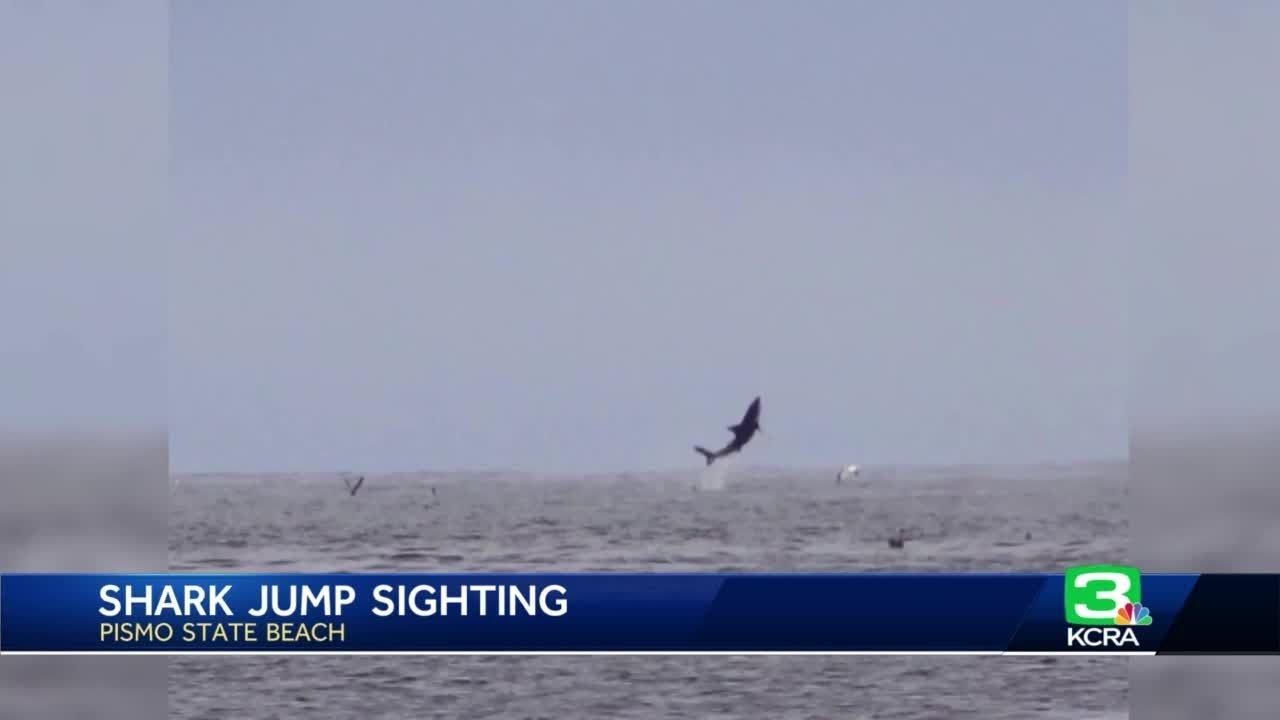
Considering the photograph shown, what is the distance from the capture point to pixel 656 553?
54.5 metres

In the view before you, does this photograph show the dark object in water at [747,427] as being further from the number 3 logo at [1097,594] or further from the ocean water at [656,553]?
the number 3 logo at [1097,594]

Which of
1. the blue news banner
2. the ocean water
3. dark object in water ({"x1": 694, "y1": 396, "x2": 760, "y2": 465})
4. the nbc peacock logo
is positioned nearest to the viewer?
the blue news banner

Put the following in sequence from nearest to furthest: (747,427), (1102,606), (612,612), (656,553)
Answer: (612,612)
(1102,606)
(656,553)
(747,427)

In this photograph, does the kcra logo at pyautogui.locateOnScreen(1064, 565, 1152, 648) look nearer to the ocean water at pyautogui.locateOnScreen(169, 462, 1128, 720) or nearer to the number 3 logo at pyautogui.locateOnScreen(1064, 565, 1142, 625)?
the number 3 logo at pyautogui.locateOnScreen(1064, 565, 1142, 625)

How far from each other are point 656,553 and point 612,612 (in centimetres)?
3868

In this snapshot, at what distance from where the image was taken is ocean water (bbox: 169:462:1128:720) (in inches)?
1005

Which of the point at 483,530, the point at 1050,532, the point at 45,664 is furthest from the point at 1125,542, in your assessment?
the point at 45,664

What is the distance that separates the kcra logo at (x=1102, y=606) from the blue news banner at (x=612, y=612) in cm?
1

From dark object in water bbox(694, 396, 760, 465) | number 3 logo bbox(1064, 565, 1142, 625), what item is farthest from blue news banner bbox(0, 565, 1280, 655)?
dark object in water bbox(694, 396, 760, 465)

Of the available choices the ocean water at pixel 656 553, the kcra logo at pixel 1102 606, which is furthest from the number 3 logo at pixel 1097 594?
the ocean water at pixel 656 553

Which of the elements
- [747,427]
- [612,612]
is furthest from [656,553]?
[612,612]

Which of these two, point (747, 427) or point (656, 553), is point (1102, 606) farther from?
point (747, 427)

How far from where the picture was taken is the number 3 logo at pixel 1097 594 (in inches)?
635

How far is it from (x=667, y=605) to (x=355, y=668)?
44.0 ft
